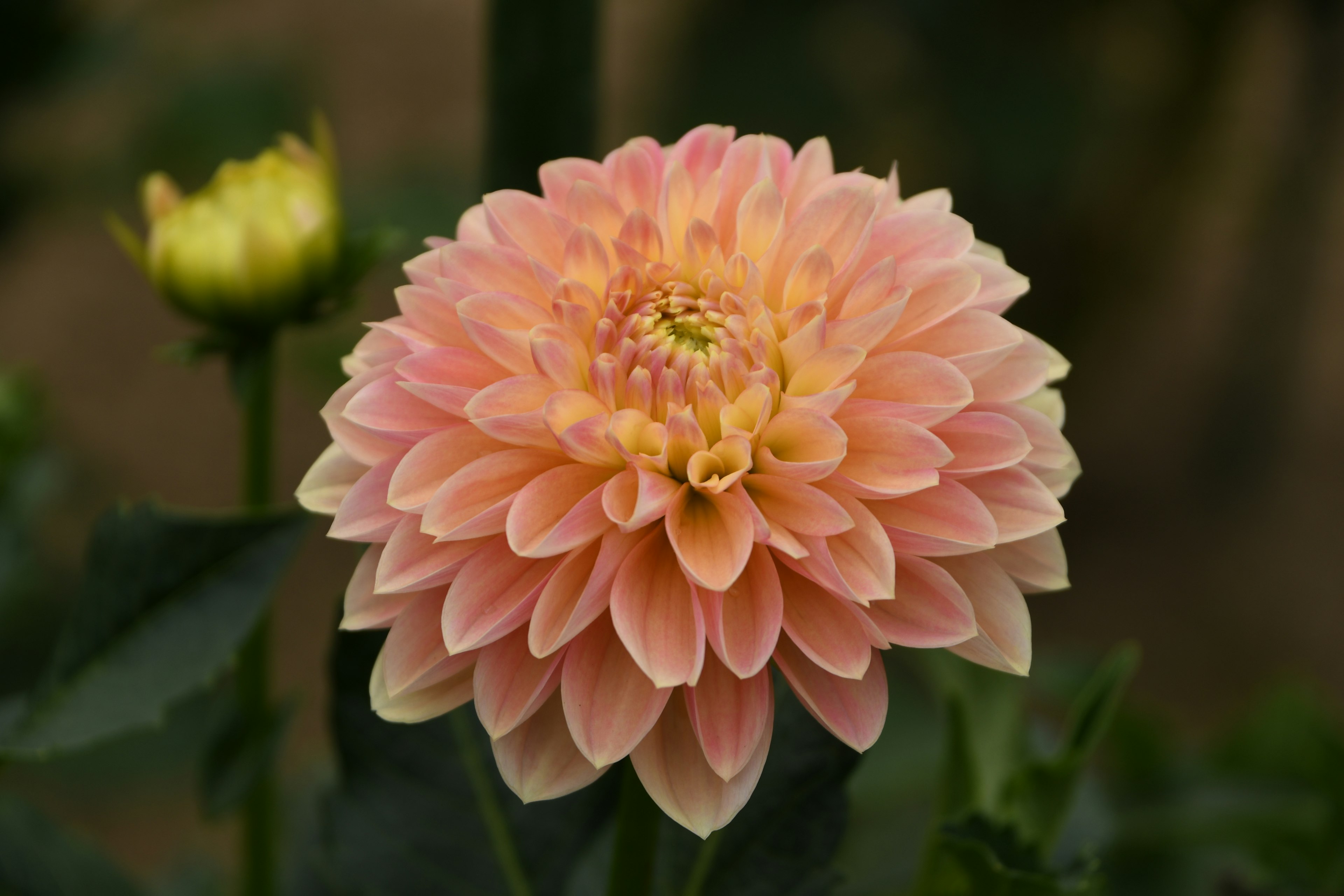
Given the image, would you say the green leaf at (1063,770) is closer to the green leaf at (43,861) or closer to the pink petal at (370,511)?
the pink petal at (370,511)

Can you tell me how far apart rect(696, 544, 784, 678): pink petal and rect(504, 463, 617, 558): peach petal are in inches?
1.9

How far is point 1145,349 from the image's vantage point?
242 centimetres

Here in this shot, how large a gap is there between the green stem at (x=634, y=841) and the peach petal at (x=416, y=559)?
107 mm

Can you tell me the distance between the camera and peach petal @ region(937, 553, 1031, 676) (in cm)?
41

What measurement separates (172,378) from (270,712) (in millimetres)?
2496

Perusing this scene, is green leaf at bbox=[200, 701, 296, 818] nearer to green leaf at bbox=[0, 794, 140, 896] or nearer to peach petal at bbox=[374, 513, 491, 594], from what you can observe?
green leaf at bbox=[0, 794, 140, 896]

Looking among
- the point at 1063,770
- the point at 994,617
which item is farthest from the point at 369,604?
the point at 1063,770

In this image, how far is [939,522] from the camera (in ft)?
1.34

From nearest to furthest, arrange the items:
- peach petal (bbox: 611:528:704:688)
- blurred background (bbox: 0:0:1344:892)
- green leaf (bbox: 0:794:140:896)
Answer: peach petal (bbox: 611:528:704:688)
green leaf (bbox: 0:794:140:896)
blurred background (bbox: 0:0:1344:892)

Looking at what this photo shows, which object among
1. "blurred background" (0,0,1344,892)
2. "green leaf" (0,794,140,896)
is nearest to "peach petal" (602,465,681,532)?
"green leaf" (0,794,140,896)

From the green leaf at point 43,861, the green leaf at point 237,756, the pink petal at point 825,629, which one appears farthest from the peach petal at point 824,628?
the green leaf at point 43,861

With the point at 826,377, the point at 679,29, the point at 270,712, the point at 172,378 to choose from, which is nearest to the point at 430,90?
the point at 172,378

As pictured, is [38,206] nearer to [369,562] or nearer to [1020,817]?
[369,562]

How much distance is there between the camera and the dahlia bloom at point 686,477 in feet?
1.30
